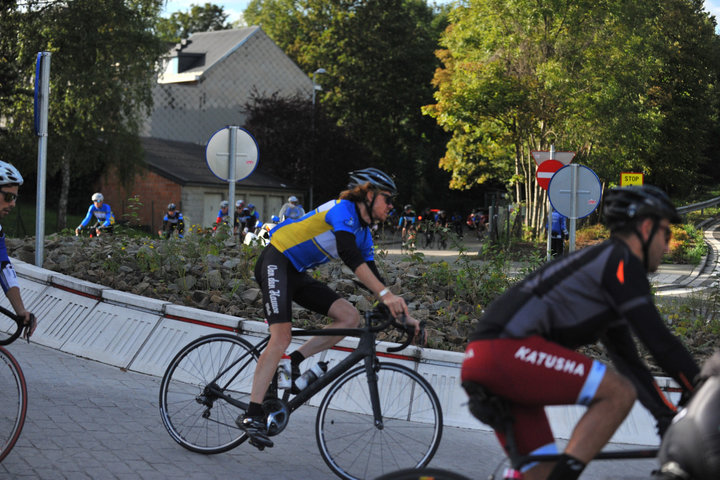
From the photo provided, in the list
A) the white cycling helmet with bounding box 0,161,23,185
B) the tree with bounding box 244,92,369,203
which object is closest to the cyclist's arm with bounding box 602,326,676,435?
the white cycling helmet with bounding box 0,161,23,185

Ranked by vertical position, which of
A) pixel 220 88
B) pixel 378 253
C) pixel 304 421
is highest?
pixel 220 88

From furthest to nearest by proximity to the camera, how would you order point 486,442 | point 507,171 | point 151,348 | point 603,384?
1. point 507,171
2. point 151,348
3. point 486,442
4. point 603,384

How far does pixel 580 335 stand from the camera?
3.20 m

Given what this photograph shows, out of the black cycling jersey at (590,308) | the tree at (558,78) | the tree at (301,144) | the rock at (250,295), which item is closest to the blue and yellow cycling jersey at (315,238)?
the black cycling jersey at (590,308)

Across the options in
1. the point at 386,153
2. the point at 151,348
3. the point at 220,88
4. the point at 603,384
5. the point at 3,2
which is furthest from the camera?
the point at 386,153

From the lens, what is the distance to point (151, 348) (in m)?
8.57

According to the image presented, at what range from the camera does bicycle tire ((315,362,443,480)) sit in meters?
5.06

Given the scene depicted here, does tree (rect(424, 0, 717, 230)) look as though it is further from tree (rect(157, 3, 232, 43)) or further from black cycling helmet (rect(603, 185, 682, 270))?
tree (rect(157, 3, 232, 43))

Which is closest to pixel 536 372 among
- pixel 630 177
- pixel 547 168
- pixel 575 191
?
pixel 575 191

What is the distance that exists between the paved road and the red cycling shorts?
134 centimetres

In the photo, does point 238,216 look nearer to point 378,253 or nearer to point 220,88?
point 378,253

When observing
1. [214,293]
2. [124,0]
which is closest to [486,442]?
[214,293]

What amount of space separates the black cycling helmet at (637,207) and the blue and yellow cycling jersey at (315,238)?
2.22 m

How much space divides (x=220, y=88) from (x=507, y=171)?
18.8 m
